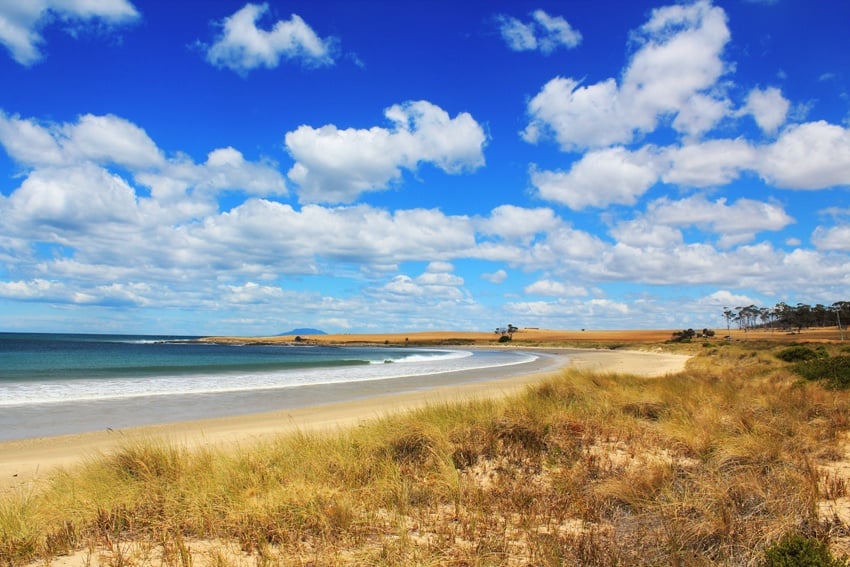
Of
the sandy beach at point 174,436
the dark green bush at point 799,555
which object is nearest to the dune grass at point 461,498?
the dark green bush at point 799,555

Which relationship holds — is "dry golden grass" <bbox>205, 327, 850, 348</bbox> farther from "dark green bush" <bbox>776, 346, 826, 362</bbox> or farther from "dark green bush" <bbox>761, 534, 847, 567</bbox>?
"dark green bush" <bbox>761, 534, 847, 567</bbox>

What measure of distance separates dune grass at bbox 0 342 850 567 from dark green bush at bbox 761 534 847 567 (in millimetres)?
232

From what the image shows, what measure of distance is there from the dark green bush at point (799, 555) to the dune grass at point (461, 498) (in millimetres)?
232

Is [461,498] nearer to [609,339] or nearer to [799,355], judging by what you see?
[799,355]

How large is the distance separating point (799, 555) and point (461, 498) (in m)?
3.08

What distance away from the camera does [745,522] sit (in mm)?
4770

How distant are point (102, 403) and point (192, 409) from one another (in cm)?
428

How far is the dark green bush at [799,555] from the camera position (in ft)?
12.6

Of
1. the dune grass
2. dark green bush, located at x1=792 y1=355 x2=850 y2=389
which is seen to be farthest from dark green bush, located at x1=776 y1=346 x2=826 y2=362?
the dune grass

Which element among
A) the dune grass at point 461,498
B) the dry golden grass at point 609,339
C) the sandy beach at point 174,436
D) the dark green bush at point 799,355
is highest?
the dune grass at point 461,498

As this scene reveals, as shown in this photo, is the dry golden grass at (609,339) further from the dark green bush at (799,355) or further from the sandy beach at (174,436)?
the sandy beach at (174,436)

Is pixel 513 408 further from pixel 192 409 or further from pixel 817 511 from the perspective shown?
pixel 192 409

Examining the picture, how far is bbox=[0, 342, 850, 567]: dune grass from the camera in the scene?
14.9 ft

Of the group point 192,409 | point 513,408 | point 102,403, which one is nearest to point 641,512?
point 513,408
